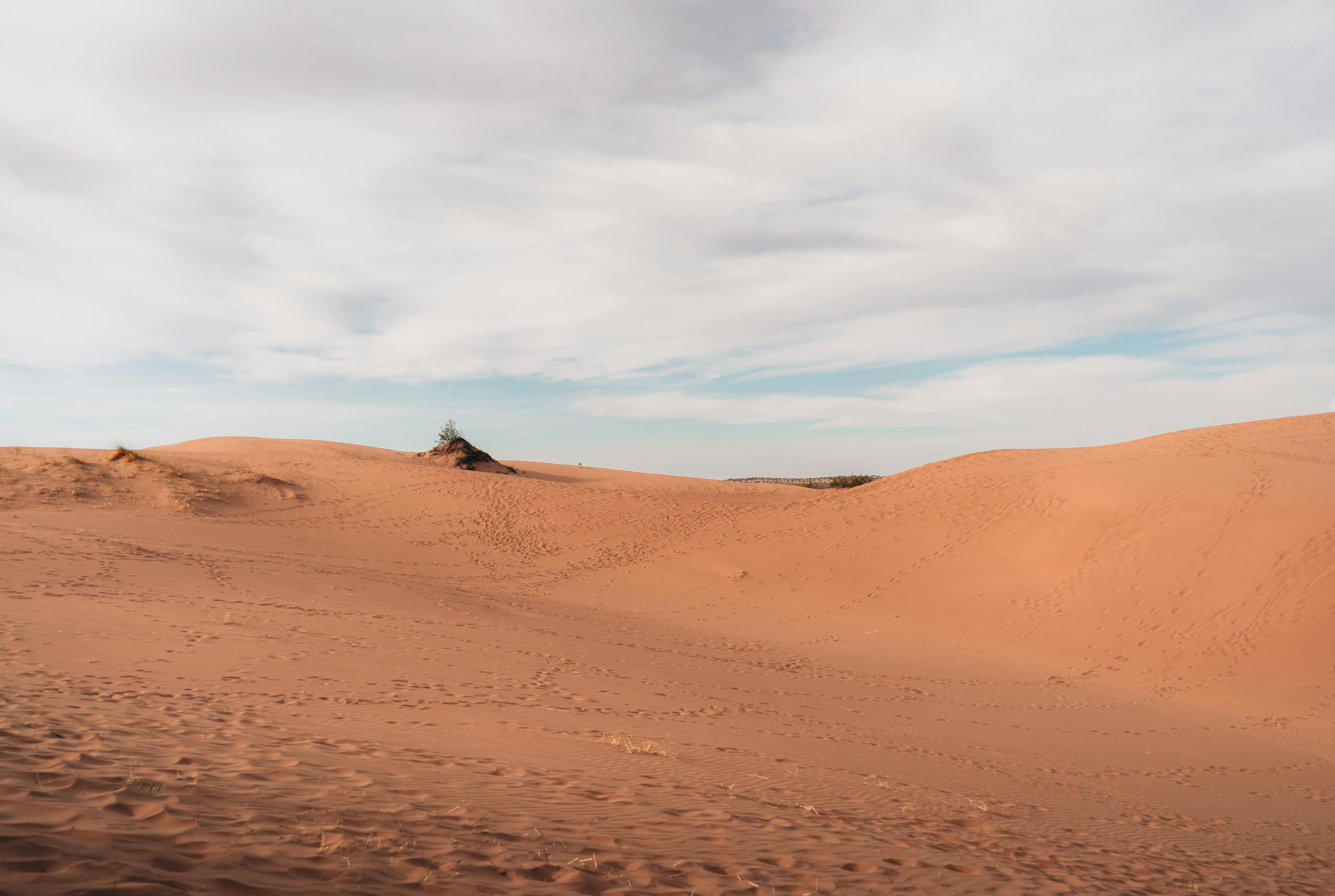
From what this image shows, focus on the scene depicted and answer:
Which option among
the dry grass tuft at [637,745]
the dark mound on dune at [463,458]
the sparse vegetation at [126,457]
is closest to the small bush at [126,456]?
the sparse vegetation at [126,457]

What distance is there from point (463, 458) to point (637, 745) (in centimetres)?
3514

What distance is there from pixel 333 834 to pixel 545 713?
4.76 metres

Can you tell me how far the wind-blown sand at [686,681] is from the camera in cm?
436

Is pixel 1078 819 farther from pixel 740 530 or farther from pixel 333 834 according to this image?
pixel 740 530

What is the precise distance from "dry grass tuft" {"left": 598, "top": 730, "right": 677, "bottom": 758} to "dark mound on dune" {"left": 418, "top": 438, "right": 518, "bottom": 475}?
32667 millimetres

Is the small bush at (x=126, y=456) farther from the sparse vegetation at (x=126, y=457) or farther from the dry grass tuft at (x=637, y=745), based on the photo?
the dry grass tuft at (x=637, y=745)

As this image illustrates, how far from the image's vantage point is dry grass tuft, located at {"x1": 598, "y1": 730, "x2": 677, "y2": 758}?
7.32 meters

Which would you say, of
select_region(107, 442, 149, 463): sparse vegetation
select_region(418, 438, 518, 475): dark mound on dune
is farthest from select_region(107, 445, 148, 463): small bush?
select_region(418, 438, 518, 475): dark mound on dune

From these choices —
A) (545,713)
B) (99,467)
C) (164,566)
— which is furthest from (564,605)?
(99,467)

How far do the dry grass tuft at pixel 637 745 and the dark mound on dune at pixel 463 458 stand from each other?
107 ft

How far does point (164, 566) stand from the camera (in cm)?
1547

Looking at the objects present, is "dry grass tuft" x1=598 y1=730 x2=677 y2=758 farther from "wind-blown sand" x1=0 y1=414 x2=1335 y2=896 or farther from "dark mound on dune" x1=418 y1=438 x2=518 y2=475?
"dark mound on dune" x1=418 y1=438 x2=518 y2=475

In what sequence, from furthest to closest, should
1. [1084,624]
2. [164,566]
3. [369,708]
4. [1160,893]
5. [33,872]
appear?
1. [1084,624]
2. [164,566]
3. [369,708]
4. [1160,893]
5. [33,872]

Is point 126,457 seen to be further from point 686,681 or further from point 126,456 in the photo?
point 686,681
